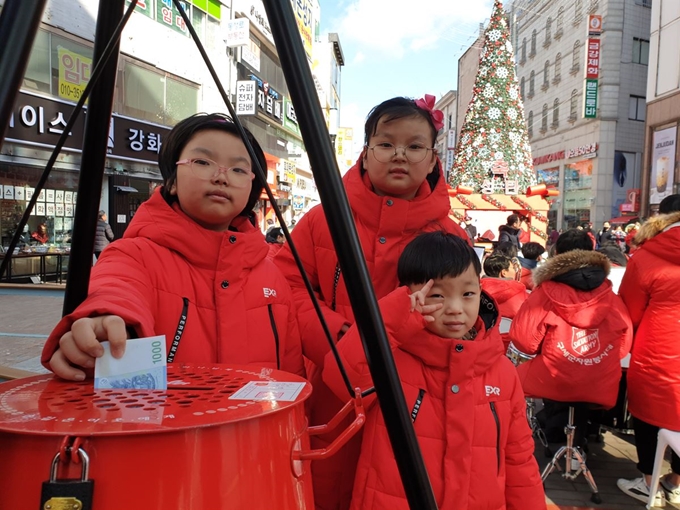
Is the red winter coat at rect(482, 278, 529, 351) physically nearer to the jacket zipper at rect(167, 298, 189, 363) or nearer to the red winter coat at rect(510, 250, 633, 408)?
the red winter coat at rect(510, 250, 633, 408)

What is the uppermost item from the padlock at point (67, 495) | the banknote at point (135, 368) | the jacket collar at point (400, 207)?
the jacket collar at point (400, 207)

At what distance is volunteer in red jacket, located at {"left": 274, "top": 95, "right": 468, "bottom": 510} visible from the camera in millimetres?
1514

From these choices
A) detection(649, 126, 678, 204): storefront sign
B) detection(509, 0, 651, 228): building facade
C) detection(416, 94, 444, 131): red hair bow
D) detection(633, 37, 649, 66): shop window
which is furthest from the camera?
detection(633, 37, 649, 66): shop window

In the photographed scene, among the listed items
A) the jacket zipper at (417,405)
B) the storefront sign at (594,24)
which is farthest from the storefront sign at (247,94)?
the storefront sign at (594,24)

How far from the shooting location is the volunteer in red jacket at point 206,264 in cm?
113

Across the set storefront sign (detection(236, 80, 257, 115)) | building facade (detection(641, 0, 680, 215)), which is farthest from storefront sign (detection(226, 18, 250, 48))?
building facade (detection(641, 0, 680, 215))

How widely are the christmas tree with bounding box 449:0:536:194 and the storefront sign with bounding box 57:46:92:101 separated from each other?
991 cm

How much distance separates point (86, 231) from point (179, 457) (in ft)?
1.62

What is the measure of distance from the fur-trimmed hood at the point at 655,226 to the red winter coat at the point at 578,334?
0.25m

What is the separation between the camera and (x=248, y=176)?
49.1 inches

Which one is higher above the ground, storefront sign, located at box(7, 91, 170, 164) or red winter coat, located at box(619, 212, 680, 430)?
storefront sign, located at box(7, 91, 170, 164)

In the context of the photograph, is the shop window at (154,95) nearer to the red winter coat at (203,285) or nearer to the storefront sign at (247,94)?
the storefront sign at (247,94)

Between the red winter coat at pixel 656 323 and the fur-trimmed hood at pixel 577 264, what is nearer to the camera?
the red winter coat at pixel 656 323

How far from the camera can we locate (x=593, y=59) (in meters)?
23.5
